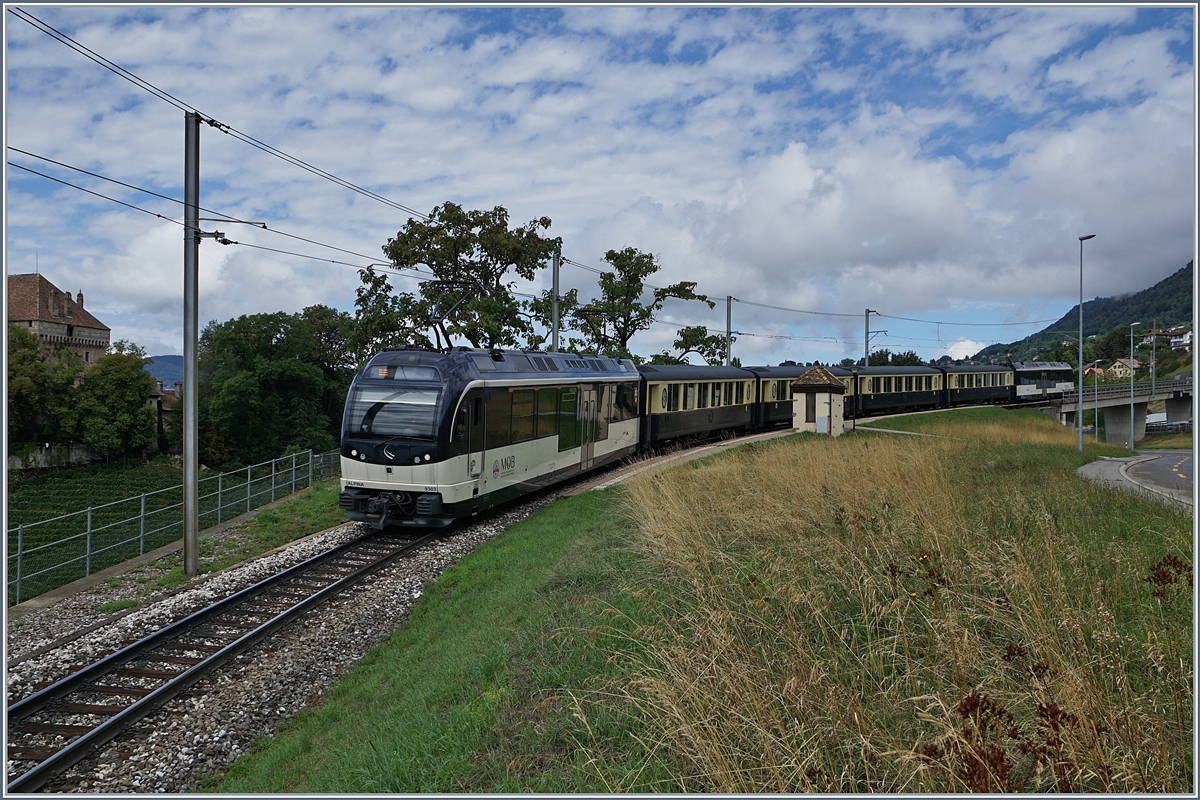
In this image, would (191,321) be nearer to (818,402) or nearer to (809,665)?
(809,665)

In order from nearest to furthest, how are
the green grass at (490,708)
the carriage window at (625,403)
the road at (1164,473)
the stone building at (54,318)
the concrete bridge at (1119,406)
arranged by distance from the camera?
the green grass at (490,708) < the road at (1164,473) < the carriage window at (625,403) < the concrete bridge at (1119,406) < the stone building at (54,318)

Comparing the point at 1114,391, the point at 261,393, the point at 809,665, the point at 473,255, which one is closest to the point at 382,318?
the point at 473,255

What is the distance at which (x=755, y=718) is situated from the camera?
3656 mm

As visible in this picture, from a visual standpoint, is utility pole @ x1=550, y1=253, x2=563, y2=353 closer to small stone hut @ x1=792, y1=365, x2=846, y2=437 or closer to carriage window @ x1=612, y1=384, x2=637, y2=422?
carriage window @ x1=612, y1=384, x2=637, y2=422

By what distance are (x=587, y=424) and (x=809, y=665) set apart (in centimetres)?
1418

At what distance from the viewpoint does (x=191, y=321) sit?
1166 centimetres

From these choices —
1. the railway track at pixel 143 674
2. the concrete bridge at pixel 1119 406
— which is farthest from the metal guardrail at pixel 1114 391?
the railway track at pixel 143 674

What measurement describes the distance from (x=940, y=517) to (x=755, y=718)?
173 inches

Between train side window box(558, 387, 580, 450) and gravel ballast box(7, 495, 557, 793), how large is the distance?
518cm

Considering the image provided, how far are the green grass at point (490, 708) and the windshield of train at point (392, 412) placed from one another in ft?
12.7

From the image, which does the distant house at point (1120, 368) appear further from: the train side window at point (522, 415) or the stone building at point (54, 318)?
the stone building at point (54, 318)

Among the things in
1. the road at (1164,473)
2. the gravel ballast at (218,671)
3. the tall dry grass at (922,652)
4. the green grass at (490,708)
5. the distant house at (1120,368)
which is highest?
the distant house at (1120,368)

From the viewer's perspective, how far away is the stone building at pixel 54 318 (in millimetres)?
60469

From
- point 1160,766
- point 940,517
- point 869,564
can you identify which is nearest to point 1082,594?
point 869,564
